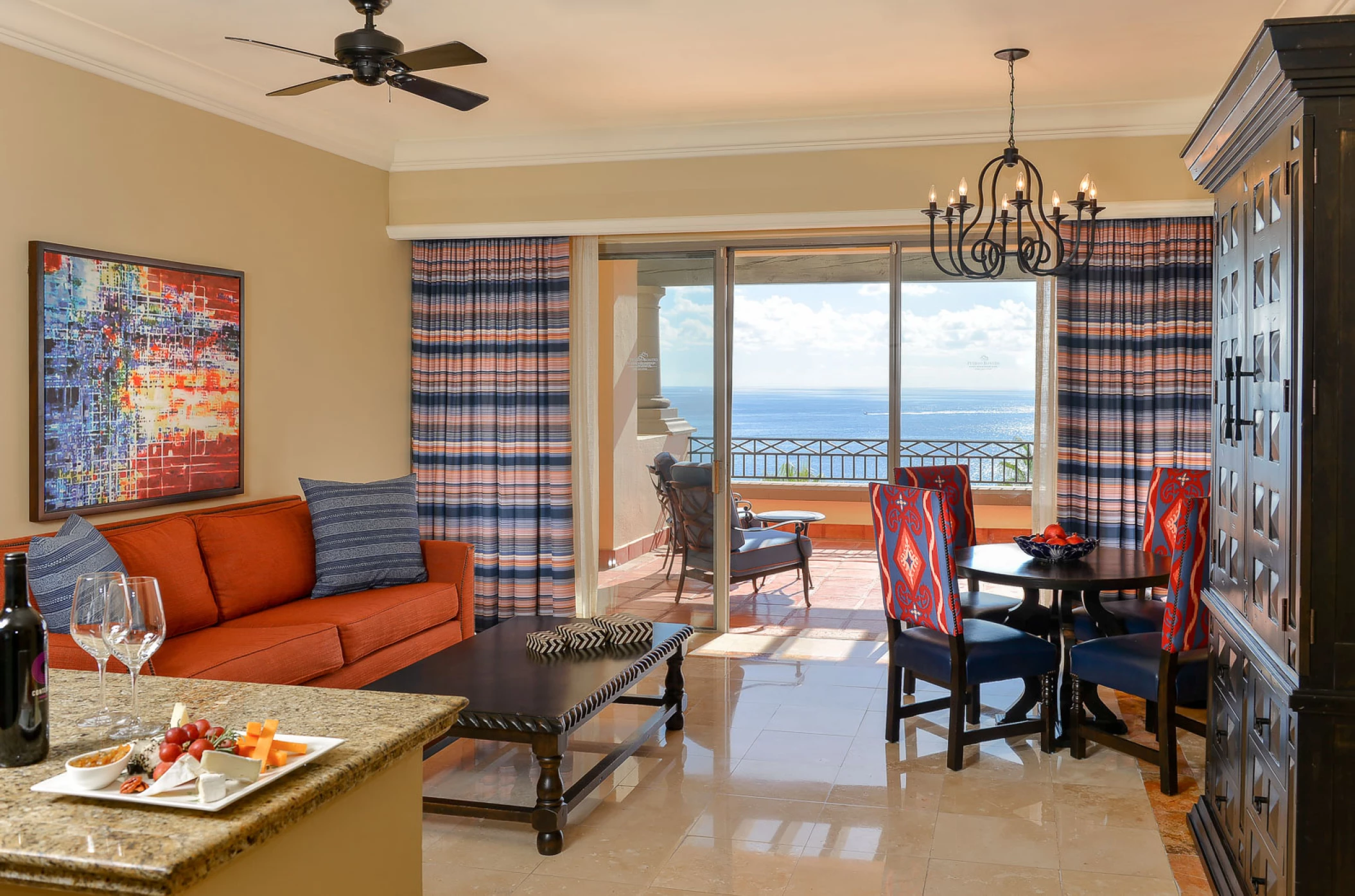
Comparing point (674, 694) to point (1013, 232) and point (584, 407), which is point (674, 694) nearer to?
point (584, 407)

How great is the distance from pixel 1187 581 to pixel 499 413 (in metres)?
3.98

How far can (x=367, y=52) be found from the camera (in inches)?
130

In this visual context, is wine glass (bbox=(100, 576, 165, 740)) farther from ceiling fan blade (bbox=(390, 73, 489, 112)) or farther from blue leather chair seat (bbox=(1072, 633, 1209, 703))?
blue leather chair seat (bbox=(1072, 633, 1209, 703))

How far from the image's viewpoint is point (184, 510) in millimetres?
4727

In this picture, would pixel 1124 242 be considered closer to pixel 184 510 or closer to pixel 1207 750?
pixel 1207 750

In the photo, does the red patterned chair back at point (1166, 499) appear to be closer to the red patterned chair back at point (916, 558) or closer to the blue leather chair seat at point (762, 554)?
the red patterned chair back at point (916, 558)

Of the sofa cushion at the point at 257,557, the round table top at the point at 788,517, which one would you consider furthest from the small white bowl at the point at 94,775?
the round table top at the point at 788,517

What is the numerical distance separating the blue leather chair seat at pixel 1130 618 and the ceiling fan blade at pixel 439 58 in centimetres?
332

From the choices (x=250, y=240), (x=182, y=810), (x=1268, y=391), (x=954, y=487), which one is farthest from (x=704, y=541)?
(x=182, y=810)

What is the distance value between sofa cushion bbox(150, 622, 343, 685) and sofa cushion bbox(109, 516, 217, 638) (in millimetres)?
71

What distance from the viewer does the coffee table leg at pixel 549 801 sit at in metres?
3.28

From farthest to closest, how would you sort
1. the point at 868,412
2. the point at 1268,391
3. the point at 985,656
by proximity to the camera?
the point at 868,412 → the point at 985,656 → the point at 1268,391

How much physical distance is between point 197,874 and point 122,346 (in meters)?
3.74

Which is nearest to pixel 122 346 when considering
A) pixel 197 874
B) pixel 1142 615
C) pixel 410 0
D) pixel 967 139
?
pixel 410 0
